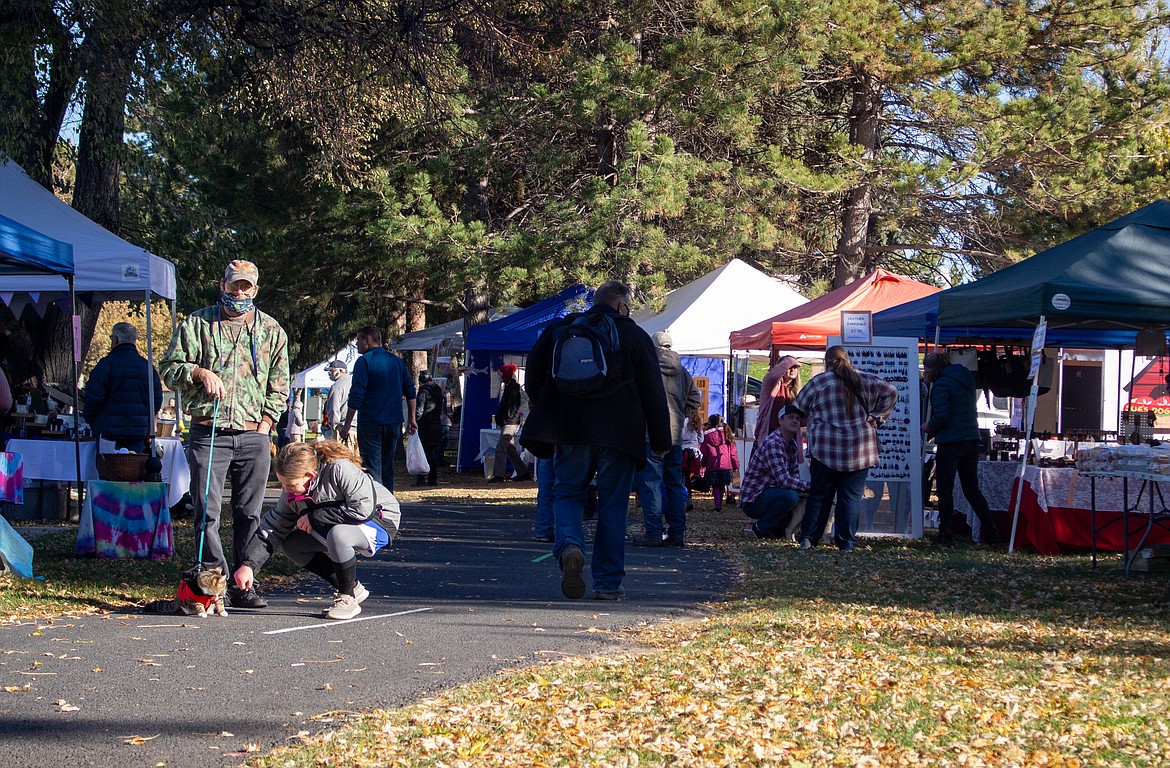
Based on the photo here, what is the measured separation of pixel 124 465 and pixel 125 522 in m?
1.29

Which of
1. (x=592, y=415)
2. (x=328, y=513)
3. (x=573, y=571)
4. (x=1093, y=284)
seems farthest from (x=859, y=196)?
(x=328, y=513)

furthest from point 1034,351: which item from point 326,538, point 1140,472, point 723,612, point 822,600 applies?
point 326,538

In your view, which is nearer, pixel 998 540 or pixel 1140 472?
pixel 1140 472

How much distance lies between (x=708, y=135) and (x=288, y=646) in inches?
742

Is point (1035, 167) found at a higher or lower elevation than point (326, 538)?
higher

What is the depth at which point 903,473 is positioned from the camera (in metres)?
12.2

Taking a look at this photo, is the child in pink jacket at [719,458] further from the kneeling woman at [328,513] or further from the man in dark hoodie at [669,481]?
the kneeling woman at [328,513]

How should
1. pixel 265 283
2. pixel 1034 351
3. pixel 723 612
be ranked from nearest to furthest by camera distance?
pixel 723 612
pixel 1034 351
pixel 265 283

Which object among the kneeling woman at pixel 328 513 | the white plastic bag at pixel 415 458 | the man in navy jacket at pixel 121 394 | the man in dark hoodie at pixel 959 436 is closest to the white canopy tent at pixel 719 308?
the white plastic bag at pixel 415 458

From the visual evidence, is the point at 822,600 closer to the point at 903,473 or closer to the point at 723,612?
the point at 723,612

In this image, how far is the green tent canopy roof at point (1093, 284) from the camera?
9.86 meters

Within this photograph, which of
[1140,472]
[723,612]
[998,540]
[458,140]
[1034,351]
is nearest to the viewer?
[723,612]

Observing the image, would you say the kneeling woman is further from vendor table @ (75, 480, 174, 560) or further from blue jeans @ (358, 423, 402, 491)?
blue jeans @ (358, 423, 402, 491)

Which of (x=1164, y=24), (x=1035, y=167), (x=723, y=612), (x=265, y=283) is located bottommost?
(x=723, y=612)
